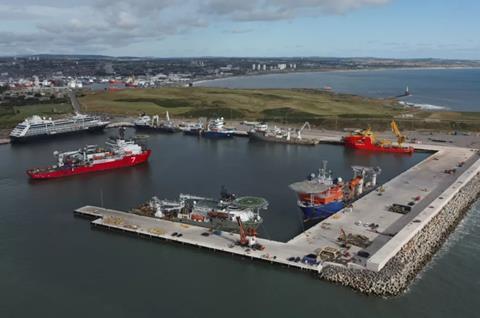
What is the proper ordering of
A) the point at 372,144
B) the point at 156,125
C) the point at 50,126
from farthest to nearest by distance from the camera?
the point at 156,125, the point at 50,126, the point at 372,144

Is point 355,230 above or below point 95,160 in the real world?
below

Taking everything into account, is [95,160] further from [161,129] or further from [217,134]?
[161,129]

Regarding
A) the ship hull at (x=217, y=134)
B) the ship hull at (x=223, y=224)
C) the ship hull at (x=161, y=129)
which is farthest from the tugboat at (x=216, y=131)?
the ship hull at (x=223, y=224)

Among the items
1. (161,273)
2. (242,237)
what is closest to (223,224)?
(242,237)

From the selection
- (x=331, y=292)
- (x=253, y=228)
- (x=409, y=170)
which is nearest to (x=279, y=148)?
(x=409, y=170)

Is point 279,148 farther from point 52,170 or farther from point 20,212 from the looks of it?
point 20,212

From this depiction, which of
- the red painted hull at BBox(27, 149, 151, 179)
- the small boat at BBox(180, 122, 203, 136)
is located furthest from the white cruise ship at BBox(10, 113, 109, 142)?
the red painted hull at BBox(27, 149, 151, 179)

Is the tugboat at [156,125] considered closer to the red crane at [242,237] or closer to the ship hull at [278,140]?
the ship hull at [278,140]
